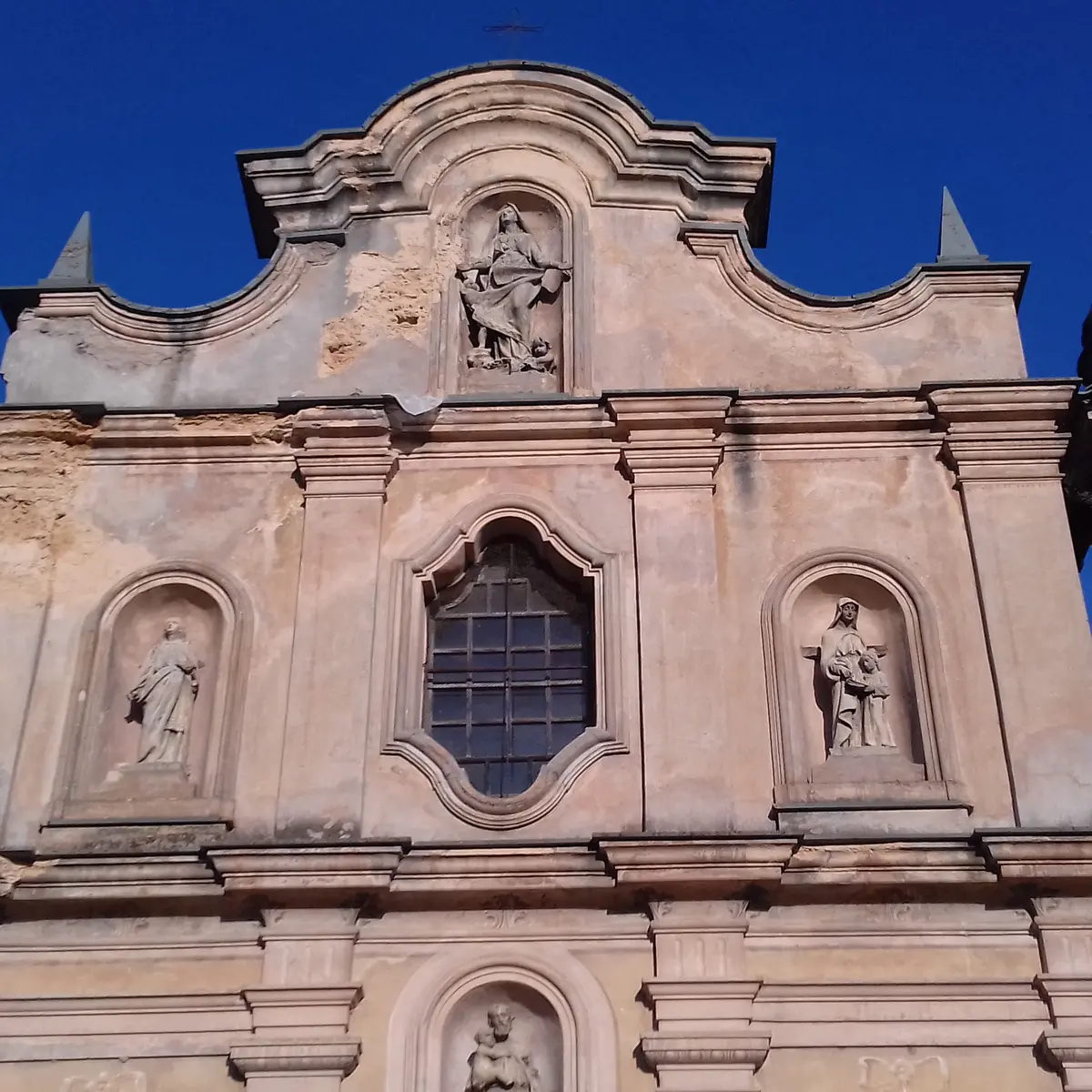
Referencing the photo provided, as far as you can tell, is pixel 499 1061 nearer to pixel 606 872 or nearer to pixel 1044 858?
pixel 606 872

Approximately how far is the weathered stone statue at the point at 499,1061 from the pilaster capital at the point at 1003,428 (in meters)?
4.77

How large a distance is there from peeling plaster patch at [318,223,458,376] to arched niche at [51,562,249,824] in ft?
6.93

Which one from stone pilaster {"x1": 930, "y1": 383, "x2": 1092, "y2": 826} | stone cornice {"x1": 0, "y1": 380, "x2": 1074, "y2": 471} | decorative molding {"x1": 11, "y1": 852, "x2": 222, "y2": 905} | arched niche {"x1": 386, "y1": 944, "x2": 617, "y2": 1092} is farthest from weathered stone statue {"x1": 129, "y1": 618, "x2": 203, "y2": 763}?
stone pilaster {"x1": 930, "y1": 383, "x2": 1092, "y2": 826}

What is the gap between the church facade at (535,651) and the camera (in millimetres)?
8797

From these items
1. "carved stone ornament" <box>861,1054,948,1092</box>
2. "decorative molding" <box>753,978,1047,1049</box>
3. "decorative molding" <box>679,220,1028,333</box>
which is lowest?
"carved stone ornament" <box>861,1054,948,1092</box>

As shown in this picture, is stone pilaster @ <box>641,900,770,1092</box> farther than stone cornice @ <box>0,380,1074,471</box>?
No

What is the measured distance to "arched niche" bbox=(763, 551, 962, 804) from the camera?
9.53 metres

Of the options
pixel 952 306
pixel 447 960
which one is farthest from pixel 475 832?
pixel 952 306

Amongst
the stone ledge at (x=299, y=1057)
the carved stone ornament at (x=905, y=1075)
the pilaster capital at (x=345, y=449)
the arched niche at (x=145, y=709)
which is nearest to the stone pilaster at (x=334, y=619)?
the pilaster capital at (x=345, y=449)

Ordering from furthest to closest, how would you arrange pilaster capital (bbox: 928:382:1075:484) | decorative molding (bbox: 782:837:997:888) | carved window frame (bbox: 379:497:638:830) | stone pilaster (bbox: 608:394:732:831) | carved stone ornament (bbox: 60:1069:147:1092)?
pilaster capital (bbox: 928:382:1075:484) < carved window frame (bbox: 379:497:638:830) < stone pilaster (bbox: 608:394:732:831) < decorative molding (bbox: 782:837:997:888) < carved stone ornament (bbox: 60:1069:147:1092)

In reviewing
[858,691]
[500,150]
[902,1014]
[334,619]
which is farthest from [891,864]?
[500,150]

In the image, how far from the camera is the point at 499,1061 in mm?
8719

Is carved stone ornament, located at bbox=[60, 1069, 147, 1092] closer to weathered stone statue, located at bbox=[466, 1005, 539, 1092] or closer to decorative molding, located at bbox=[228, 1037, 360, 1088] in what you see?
decorative molding, located at bbox=[228, 1037, 360, 1088]

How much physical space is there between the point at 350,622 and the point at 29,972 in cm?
286
